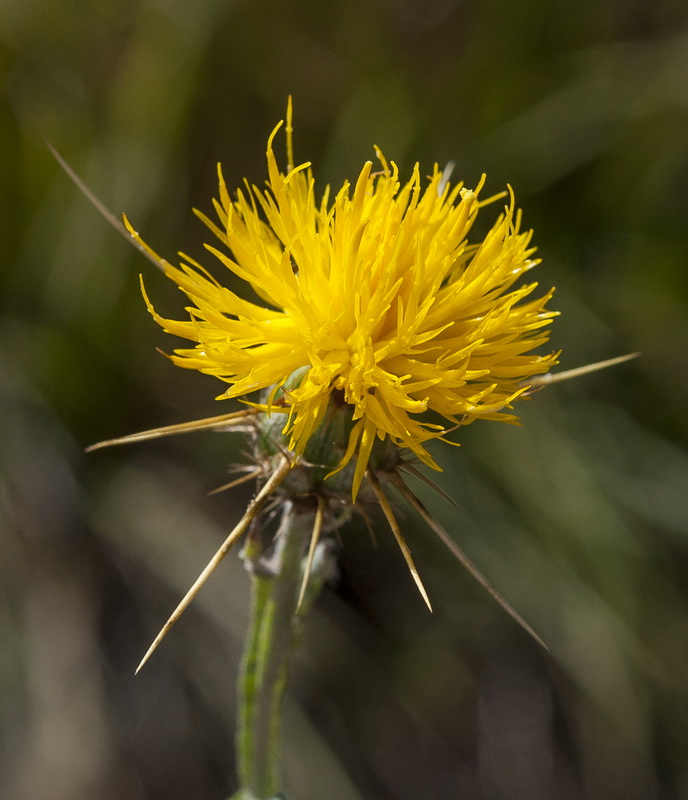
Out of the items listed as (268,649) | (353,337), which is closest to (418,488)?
(268,649)

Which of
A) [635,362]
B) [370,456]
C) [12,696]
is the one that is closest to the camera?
[370,456]

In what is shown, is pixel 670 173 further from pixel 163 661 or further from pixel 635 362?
pixel 163 661

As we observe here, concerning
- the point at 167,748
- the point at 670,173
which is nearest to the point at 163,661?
the point at 167,748

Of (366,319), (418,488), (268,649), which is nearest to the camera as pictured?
(366,319)

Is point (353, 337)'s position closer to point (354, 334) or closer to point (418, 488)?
point (354, 334)

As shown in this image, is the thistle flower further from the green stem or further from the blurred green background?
the blurred green background

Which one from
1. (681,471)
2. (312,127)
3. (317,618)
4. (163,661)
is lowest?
(163,661)

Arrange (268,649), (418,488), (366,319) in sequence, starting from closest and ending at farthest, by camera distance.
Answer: (366,319), (268,649), (418,488)
